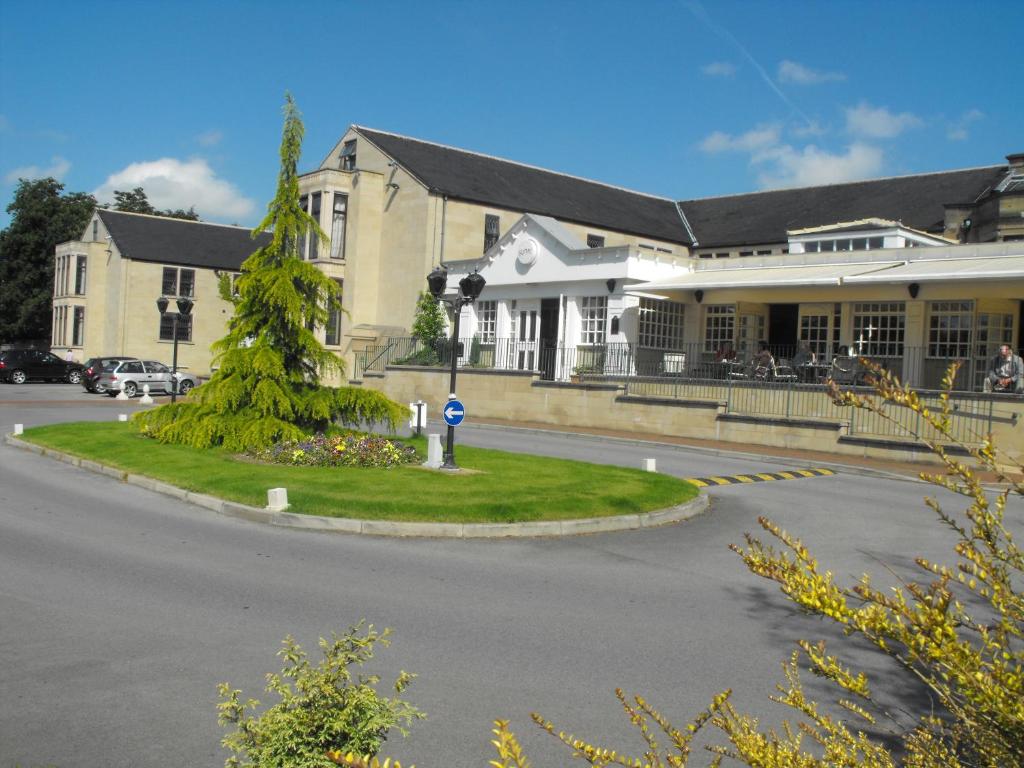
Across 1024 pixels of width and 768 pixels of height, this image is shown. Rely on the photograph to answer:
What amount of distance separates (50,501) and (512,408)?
17.4 m

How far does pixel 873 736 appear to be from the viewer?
17.9ft

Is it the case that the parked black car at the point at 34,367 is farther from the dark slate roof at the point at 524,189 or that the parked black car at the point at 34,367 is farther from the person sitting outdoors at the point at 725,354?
the person sitting outdoors at the point at 725,354

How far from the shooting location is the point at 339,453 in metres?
15.9

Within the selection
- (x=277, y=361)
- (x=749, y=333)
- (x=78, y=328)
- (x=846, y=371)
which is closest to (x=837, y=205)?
(x=749, y=333)

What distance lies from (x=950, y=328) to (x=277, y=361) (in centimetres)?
1794

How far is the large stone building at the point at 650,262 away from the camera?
2553 cm

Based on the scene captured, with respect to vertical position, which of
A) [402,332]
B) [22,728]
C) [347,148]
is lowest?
[22,728]

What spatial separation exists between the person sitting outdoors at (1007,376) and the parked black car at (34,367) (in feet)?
134

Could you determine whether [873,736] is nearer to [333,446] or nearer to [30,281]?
[333,446]

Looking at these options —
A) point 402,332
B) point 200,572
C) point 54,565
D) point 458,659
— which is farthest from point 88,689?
point 402,332

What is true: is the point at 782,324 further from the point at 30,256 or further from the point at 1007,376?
the point at 30,256

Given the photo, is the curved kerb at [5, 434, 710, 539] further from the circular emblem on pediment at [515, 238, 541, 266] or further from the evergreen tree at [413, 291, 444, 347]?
the evergreen tree at [413, 291, 444, 347]

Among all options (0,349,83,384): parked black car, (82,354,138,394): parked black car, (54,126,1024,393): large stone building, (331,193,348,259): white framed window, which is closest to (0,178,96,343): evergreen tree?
(54,126,1024,393): large stone building

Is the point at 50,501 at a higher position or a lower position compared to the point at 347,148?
lower
